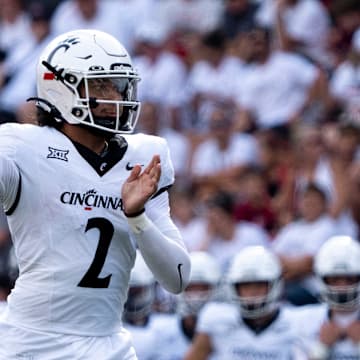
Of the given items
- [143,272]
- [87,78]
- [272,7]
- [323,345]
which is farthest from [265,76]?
[87,78]

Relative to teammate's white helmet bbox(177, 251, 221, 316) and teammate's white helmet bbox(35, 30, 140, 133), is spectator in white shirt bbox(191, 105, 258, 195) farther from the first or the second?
teammate's white helmet bbox(35, 30, 140, 133)

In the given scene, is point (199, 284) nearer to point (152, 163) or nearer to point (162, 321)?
point (162, 321)

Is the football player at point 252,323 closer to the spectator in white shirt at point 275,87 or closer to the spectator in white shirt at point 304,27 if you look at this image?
the spectator in white shirt at point 275,87

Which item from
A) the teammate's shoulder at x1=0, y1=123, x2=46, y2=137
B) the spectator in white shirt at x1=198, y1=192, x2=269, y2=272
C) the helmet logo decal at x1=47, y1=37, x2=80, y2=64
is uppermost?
the helmet logo decal at x1=47, y1=37, x2=80, y2=64

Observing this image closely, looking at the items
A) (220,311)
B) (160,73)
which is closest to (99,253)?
(220,311)

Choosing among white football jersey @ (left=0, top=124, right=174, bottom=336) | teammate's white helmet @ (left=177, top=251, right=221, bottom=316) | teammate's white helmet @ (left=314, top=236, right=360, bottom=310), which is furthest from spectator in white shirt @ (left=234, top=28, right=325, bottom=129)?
white football jersey @ (left=0, top=124, right=174, bottom=336)

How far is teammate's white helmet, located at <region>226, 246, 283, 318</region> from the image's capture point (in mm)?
6594

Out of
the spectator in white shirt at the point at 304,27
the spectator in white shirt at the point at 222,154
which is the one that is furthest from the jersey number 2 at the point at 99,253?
the spectator in white shirt at the point at 304,27

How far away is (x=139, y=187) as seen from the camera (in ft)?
11.4

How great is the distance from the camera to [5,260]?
325 inches

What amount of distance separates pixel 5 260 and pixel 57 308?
4795mm

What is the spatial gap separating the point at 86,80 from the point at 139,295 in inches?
140

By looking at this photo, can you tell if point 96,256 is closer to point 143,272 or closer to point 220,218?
point 143,272

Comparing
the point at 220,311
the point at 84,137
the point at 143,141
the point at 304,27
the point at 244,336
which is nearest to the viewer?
the point at 84,137
